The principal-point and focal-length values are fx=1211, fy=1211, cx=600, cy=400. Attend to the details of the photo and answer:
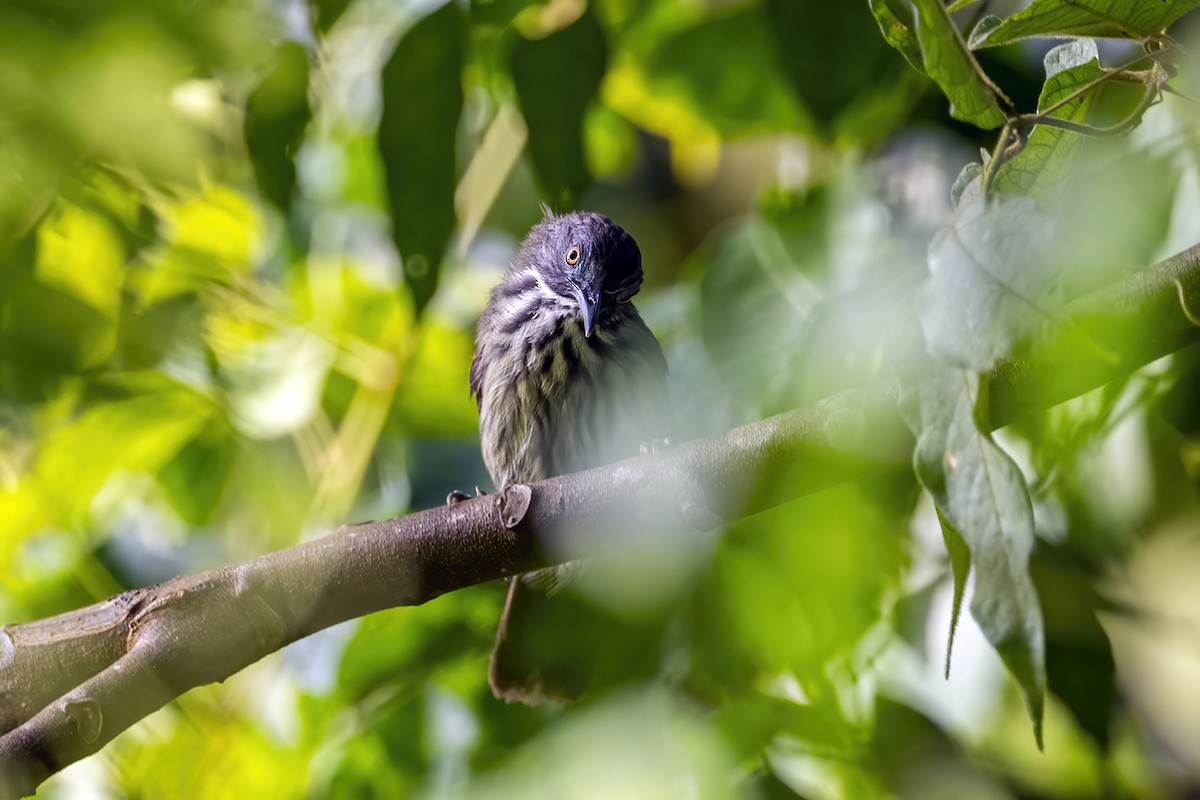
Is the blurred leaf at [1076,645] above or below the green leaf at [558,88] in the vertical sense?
below

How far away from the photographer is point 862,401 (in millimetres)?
1833

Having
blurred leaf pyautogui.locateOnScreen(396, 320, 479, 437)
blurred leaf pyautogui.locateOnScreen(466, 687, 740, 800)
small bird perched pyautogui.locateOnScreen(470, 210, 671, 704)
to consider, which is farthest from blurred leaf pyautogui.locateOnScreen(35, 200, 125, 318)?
blurred leaf pyautogui.locateOnScreen(466, 687, 740, 800)

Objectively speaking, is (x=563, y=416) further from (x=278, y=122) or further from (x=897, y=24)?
(x=897, y=24)

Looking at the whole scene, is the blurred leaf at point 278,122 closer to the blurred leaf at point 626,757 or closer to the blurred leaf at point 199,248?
the blurred leaf at point 199,248

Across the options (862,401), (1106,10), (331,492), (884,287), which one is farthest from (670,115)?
(1106,10)

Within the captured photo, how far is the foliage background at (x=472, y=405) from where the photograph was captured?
7.32ft

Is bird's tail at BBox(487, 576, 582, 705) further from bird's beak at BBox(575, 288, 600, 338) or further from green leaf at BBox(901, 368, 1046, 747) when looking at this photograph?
green leaf at BBox(901, 368, 1046, 747)

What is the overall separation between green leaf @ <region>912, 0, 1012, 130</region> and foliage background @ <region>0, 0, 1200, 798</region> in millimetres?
171

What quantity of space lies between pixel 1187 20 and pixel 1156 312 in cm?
70

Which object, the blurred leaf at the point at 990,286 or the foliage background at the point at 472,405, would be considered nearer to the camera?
the blurred leaf at the point at 990,286

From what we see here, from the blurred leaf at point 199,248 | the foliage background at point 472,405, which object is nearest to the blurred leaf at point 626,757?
the foliage background at point 472,405

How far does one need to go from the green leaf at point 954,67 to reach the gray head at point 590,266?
2135mm

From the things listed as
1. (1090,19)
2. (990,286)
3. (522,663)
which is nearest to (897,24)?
(1090,19)

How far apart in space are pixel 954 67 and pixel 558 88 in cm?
111
